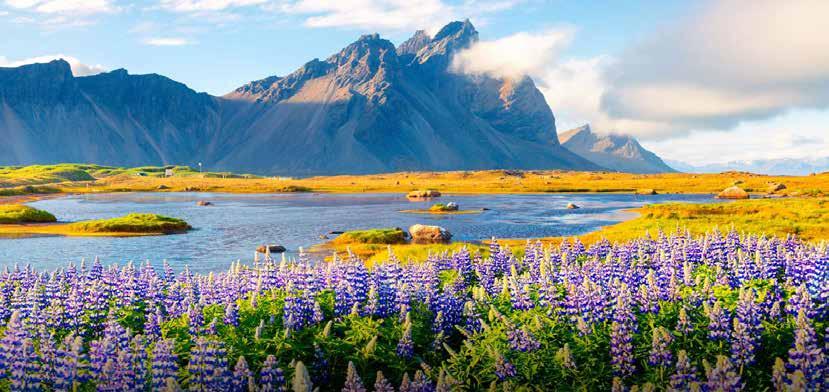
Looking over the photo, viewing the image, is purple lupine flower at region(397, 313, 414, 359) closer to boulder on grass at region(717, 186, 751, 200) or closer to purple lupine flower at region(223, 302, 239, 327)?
purple lupine flower at region(223, 302, 239, 327)

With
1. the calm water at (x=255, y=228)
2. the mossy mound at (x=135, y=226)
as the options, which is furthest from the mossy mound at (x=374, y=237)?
the mossy mound at (x=135, y=226)

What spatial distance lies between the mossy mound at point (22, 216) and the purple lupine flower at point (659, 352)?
83.6 metres

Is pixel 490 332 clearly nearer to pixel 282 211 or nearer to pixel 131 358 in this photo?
pixel 131 358

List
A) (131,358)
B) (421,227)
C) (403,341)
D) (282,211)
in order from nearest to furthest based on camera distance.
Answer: (131,358), (403,341), (421,227), (282,211)

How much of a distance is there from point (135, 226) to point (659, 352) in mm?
68519

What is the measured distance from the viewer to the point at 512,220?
82625 millimetres

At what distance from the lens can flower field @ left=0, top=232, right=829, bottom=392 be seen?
10.6 m

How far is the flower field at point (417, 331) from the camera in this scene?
10.6 meters

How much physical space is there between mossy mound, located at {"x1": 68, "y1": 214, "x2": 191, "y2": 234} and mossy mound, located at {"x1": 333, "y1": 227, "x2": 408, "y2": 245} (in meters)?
23.8

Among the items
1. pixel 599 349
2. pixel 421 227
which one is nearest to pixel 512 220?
pixel 421 227

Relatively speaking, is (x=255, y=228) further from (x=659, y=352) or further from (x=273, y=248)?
(x=659, y=352)

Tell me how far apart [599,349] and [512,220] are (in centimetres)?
7016

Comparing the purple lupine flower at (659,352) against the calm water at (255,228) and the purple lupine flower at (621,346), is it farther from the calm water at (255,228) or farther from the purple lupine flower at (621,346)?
the calm water at (255,228)

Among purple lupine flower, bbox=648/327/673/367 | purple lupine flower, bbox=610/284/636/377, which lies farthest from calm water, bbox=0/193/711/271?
purple lupine flower, bbox=648/327/673/367
